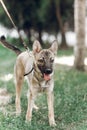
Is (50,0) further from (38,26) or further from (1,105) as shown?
(1,105)

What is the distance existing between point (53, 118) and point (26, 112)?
28.3 inches

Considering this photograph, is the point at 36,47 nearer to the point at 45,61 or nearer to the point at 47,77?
the point at 45,61

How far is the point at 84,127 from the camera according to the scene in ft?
25.7

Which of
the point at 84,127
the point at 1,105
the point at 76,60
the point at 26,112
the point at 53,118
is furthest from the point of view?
the point at 76,60

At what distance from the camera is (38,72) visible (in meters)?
8.23

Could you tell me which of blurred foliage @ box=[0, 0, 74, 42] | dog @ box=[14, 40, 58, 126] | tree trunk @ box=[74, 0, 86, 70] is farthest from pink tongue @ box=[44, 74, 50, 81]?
blurred foliage @ box=[0, 0, 74, 42]

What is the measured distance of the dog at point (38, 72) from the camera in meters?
8.00

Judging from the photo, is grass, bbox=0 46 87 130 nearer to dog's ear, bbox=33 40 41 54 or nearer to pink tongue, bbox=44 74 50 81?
pink tongue, bbox=44 74 50 81

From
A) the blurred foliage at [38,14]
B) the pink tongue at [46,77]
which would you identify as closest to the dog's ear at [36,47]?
the pink tongue at [46,77]

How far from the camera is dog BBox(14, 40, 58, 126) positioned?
8000 millimetres

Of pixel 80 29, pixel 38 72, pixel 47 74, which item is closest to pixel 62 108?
pixel 38 72

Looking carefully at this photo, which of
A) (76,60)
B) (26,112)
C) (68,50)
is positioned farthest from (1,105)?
(68,50)

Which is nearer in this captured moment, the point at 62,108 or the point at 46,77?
the point at 46,77

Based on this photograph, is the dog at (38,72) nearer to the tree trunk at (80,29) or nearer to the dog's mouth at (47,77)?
the dog's mouth at (47,77)
